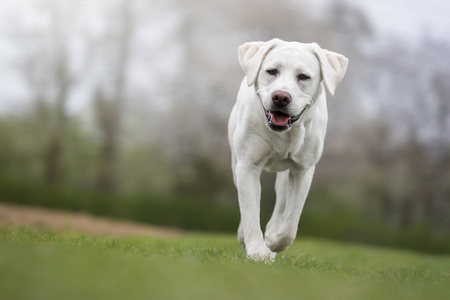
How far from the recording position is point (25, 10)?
60.6 feet

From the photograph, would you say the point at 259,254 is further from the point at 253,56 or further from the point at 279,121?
the point at 253,56

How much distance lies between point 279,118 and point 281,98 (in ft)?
0.62

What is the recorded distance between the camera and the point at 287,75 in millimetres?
4527

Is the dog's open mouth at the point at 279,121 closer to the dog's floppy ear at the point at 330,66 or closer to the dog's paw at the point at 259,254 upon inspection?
the dog's floppy ear at the point at 330,66

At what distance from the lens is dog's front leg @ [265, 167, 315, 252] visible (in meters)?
5.01

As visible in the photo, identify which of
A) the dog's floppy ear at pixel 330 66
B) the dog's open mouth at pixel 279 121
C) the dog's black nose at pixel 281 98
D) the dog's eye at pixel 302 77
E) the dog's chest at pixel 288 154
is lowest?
the dog's chest at pixel 288 154

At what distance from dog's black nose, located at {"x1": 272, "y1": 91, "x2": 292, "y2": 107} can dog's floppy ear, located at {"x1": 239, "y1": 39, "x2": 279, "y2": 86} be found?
309 mm

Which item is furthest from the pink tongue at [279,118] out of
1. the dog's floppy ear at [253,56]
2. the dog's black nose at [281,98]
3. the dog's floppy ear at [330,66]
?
the dog's floppy ear at [330,66]

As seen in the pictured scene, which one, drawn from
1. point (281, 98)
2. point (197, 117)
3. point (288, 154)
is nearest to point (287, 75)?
point (281, 98)

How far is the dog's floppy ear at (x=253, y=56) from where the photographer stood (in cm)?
465

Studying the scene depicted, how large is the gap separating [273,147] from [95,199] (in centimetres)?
Result: 1290

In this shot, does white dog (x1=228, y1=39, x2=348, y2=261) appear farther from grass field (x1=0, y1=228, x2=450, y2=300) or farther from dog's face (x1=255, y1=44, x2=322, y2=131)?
grass field (x1=0, y1=228, x2=450, y2=300)

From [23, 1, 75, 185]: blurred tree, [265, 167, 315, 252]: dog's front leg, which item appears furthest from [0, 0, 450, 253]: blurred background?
[265, 167, 315, 252]: dog's front leg

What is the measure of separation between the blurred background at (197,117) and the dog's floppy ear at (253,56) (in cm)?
1236
